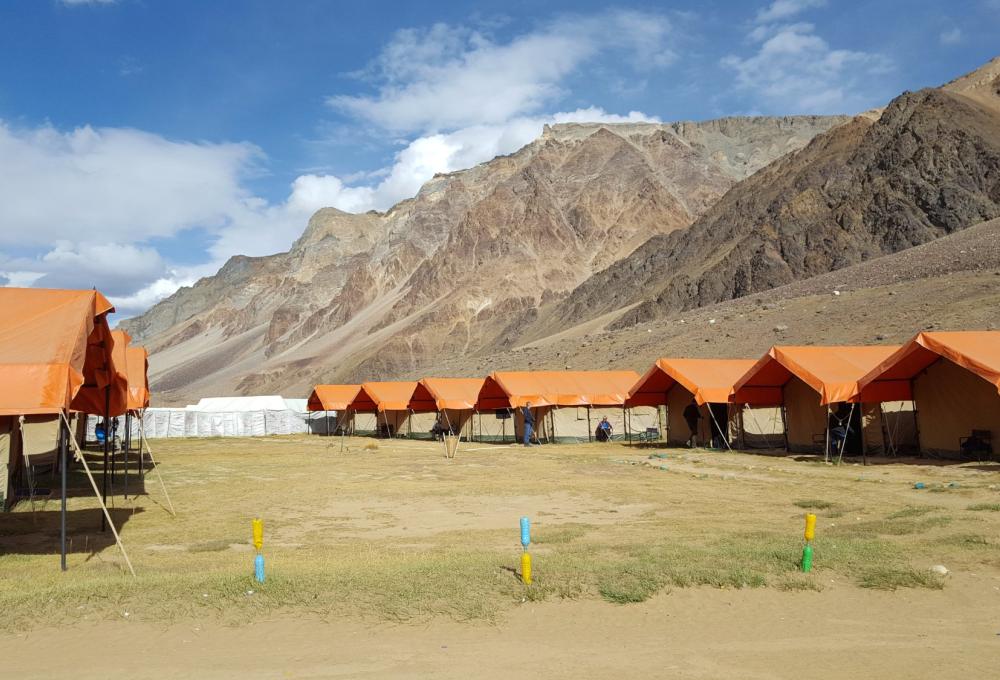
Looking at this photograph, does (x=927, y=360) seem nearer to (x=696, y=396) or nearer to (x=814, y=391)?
(x=814, y=391)

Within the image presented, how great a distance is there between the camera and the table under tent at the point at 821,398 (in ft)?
73.1

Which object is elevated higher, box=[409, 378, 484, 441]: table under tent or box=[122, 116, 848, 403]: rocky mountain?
box=[122, 116, 848, 403]: rocky mountain

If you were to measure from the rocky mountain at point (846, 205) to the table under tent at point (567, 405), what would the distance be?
37.8 m

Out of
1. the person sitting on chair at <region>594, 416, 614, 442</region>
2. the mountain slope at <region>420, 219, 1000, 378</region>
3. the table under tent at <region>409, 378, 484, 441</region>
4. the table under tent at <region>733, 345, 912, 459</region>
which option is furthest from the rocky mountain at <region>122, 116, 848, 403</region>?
the table under tent at <region>733, 345, 912, 459</region>

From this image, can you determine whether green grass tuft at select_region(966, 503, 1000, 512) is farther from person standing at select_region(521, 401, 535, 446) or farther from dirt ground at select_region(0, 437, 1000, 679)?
person standing at select_region(521, 401, 535, 446)

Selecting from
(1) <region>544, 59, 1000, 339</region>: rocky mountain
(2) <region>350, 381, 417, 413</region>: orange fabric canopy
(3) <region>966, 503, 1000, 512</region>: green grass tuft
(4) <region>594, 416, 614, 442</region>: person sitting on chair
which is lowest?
(3) <region>966, 503, 1000, 512</region>: green grass tuft

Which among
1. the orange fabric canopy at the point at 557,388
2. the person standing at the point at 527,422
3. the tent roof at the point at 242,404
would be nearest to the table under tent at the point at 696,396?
the orange fabric canopy at the point at 557,388

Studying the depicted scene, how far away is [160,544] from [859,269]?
52.8 m

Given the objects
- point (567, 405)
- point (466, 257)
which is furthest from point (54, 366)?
point (466, 257)

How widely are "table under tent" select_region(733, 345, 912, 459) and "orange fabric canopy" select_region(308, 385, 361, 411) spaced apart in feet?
93.9

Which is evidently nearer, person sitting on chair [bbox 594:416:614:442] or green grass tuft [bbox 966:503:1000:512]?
green grass tuft [bbox 966:503:1000:512]

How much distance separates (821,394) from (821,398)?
903 mm

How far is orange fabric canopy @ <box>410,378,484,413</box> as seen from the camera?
3772cm

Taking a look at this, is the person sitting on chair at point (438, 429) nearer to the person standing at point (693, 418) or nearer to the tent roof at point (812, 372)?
the person standing at point (693, 418)
